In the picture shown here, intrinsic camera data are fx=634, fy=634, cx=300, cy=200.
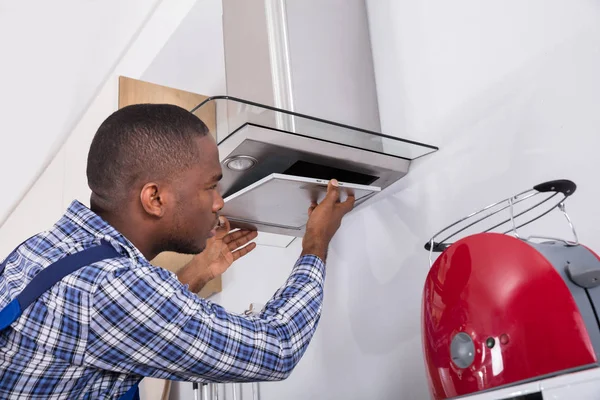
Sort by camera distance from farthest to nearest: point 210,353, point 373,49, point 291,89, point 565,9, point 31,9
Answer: point 31,9 → point 373,49 → point 291,89 → point 565,9 → point 210,353

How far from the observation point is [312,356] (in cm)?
154

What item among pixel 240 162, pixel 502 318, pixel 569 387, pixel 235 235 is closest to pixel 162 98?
pixel 235 235

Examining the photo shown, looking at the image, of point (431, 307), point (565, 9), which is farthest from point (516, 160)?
point (431, 307)

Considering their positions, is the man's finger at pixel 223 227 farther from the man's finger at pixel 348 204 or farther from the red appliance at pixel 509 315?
the red appliance at pixel 509 315

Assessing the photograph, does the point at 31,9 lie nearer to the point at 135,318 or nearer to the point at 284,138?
the point at 284,138

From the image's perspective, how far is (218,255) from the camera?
1411 mm

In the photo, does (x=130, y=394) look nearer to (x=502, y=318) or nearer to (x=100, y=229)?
(x=100, y=229)

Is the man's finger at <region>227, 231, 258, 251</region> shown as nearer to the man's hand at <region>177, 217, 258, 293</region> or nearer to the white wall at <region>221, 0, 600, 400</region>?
the man's hand at <region>177, 217, 258, 293</region>

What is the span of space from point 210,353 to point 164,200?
26cm

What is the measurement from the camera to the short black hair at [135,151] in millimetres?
982

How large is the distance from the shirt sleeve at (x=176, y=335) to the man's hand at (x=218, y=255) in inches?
18.4

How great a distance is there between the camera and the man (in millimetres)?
807

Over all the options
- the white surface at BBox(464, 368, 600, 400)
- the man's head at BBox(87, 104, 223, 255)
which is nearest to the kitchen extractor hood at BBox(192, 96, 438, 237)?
the man's head at BBox(87, 104, 223, 255)

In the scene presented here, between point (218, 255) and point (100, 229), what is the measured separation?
1.74 ft
